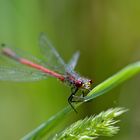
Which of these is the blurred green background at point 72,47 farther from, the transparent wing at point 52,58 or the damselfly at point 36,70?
the damselfly at point 36,70

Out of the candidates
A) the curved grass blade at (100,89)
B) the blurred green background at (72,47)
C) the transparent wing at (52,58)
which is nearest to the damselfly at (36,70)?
the transparent wing at (52,58)

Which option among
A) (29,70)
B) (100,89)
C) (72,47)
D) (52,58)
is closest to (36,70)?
(29,70)

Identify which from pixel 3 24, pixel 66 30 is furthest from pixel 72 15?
pixel 3 24

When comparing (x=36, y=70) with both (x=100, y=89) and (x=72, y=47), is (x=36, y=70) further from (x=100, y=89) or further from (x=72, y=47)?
(x=72, y=47)

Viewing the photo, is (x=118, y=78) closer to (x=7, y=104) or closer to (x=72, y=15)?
(x=7, y=104)

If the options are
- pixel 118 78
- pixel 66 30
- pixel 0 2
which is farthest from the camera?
pixel 66 30

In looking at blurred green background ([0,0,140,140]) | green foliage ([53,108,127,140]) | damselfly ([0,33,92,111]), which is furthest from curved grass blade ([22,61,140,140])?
blurred green background ([0,0,140,140])
